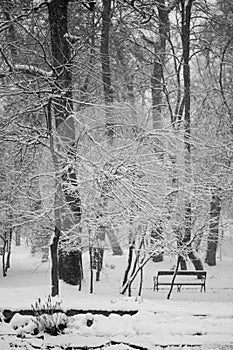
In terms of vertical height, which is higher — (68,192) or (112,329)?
(68,192)

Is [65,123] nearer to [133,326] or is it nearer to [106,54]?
[106,54]

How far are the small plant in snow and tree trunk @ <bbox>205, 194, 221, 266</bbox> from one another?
19.0 ft

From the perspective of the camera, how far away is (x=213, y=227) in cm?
1334

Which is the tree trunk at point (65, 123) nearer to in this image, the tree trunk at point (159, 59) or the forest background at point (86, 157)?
the forest background at point (86, 157)

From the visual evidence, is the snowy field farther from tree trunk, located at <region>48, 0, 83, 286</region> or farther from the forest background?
the forest background

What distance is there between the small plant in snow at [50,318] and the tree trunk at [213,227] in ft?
19.0

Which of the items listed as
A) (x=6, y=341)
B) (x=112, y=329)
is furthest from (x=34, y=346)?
(x=112, y=329)

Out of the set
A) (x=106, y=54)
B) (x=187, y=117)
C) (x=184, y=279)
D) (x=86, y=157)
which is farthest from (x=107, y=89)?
(x=184, y=279)

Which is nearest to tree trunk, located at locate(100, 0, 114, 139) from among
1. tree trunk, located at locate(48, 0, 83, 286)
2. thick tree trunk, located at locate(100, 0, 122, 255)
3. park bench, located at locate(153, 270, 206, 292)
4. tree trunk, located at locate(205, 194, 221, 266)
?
thick tree trunk, located at locate(100, 0, 122, 255)

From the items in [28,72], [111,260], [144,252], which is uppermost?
[28,72]

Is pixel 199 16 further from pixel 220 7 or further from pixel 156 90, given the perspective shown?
pixel 156 90

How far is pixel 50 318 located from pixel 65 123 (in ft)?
13.7

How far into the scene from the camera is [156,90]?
17344 mm

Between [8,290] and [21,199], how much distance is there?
3263 millimetres
